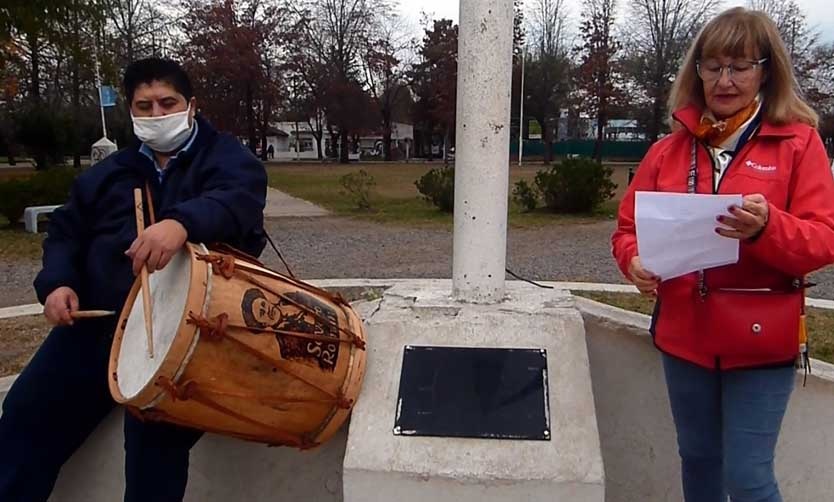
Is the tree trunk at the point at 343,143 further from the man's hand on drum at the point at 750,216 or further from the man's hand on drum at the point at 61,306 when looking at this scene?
the man's hand on drum at the point at 750,216

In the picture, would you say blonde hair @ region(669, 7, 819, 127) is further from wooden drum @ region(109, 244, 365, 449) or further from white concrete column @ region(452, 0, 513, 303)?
wooden drum @ region(109, 244, 365, 449)

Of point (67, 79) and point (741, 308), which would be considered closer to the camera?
point (741, 308)

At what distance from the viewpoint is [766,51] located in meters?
2.00

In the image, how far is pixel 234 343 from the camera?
6.86ft

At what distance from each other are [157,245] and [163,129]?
55 cm

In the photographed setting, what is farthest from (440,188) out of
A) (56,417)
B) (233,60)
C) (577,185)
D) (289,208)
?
(233,60)

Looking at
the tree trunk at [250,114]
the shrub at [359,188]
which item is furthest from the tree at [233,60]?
the shrub at [359,188]

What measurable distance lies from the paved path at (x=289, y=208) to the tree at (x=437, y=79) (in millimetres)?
27554

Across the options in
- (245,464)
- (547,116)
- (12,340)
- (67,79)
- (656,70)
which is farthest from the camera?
(547,116)

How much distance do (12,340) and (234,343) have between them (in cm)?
335

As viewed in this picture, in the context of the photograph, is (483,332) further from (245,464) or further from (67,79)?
(67,79)

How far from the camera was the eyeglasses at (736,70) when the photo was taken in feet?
6.55

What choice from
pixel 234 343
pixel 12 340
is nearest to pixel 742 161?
pixel 234 343

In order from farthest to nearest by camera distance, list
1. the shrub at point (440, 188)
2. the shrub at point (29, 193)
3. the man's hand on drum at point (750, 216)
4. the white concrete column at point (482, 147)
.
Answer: the shrub at point (440, 188)
the shrub at point (29, 193)
the white concrete column at point (482, 147)
the man's hand on drum at point (750, 216)
